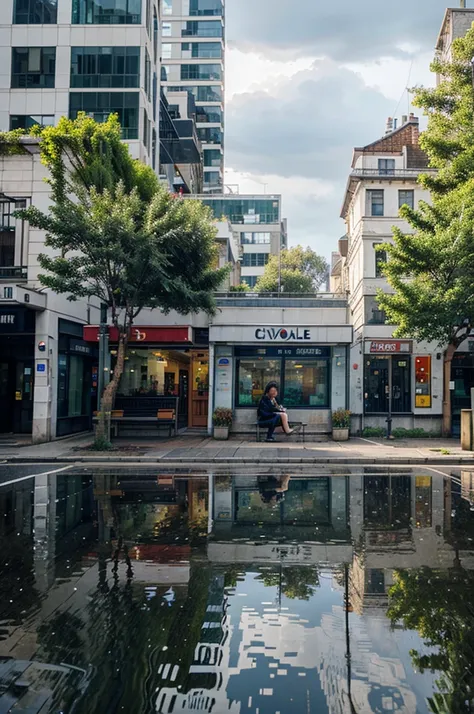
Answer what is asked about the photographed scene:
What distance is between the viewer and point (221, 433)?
70.5ft

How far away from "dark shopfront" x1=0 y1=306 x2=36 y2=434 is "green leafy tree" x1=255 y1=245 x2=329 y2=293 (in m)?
36.0

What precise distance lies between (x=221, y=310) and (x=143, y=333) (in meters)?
3.21

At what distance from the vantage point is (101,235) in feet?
55.7

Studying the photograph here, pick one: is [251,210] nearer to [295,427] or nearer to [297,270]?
[297,270]

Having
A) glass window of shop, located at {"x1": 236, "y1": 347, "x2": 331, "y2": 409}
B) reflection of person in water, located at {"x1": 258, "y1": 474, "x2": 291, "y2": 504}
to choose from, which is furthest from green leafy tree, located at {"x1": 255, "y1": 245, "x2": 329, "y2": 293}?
reflection of person in water, located at {"x1": 258, "y1": 474, "x2": 291, "y2": 504}

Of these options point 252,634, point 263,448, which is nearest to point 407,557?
point 252,634

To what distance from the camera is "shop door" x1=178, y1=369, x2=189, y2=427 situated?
26.2 metres

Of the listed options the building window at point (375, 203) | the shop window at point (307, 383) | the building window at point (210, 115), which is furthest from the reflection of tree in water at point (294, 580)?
the building window at point (210, 115)

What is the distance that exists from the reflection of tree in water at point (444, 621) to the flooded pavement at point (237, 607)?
0.05 feet

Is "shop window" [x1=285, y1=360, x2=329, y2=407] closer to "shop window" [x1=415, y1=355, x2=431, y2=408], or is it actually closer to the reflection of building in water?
"shop window" [x1=415, y1=355, x2=431, y2=408]

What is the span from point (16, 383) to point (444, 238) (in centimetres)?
A: 1605

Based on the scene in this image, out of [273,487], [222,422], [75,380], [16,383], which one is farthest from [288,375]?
[273,487]

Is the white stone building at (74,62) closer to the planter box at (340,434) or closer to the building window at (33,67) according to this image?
the building window at (33,67)

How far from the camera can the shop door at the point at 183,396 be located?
2617 centimetres
